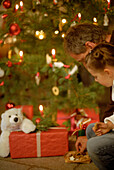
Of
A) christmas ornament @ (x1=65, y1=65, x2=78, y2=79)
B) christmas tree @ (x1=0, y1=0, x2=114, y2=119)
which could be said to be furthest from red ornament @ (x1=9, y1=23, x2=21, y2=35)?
christmas ornament @ (x1=65, y1=65, x2=78, y2=79)

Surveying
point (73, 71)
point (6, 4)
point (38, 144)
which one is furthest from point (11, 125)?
point (6, 4)

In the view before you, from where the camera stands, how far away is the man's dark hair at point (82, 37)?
3.65 feet

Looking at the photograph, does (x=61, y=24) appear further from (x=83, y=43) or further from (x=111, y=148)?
(x=111, y=148)

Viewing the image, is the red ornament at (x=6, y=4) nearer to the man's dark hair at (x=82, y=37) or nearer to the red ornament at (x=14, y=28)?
the red ornament at (x=14, y=28)

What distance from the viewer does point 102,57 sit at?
0.85 metres

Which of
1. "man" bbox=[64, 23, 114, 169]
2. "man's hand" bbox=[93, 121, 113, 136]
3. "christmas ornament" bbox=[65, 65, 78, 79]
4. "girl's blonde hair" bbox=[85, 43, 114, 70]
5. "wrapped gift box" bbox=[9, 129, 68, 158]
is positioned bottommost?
"wrapped gift box" bbox=[9, 129, 68, 158]

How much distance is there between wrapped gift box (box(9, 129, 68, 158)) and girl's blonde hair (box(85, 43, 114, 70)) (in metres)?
0.60

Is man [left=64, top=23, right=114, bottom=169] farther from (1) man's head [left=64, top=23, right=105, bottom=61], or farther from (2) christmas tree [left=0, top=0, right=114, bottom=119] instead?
(2) christmas tree [left=0, top=0, right=114, bottom=119]

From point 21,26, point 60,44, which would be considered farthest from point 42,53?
point 21,26

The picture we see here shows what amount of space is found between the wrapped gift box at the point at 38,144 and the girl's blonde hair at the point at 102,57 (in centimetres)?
60

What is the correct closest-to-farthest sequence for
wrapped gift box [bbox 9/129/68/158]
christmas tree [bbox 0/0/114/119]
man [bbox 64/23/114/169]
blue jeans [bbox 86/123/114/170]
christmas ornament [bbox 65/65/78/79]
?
blue jeans [bbox 86/123/114/170], man [bbox 64/23/114/169], wrapped gift box [bbox 9/129/68/158], christmas tree [bbox 0/0/114/119], christmas ornament [bbox 65/65/78/79]

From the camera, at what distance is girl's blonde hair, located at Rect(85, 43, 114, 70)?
842mm

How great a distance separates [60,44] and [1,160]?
1160 mm

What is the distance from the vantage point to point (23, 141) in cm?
128
